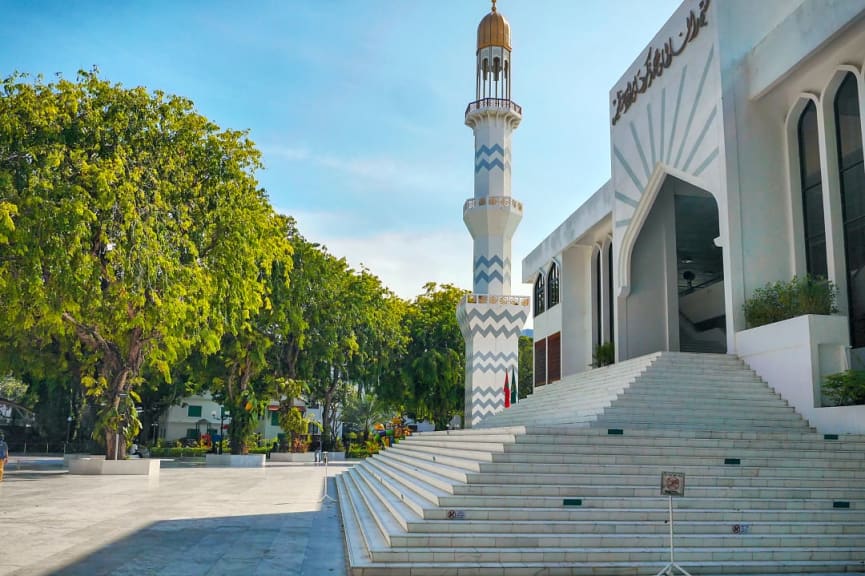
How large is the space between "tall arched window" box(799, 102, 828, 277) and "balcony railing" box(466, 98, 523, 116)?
51.9 ft

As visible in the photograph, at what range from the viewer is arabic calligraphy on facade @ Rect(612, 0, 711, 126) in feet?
63.3

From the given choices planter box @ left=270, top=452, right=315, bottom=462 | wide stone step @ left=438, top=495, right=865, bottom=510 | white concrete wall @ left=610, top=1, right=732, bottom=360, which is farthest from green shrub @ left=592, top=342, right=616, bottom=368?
planter box @ left=270, top=452, right=315, bottom=462

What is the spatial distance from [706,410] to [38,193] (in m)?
17.2

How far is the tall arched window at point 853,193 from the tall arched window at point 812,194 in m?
0.83

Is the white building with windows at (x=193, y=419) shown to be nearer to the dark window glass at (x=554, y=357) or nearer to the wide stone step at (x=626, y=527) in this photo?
the dark window glass at (x=554, y=357)

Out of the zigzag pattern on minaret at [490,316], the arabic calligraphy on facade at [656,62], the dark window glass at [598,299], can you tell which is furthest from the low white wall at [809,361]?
the zigzag pattern on minaret at [490,316]

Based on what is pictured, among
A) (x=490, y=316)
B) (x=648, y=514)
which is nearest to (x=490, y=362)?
(x=490, y=316)

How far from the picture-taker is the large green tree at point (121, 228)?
2002 centimetres

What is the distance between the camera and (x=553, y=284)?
112 ft

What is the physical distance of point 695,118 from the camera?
19047 millimetres

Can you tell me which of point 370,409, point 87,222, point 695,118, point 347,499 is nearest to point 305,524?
point 347,499

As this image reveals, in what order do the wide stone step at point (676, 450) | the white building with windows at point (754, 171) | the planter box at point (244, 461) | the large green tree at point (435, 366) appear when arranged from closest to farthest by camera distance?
the wide stone step at point (676, 450) < the white building with windows at point (754, 171) < the planter box at point (244, 461) < the large green tree at point (435, 366)

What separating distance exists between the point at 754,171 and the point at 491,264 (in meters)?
14.8

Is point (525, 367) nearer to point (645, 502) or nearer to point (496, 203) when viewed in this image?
point (496, 203)
